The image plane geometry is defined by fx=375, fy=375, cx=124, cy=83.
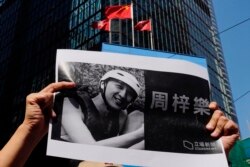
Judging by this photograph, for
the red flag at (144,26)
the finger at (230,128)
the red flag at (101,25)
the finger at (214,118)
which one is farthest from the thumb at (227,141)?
the red flag at (144,26)

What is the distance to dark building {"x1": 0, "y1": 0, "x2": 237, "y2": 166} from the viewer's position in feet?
125

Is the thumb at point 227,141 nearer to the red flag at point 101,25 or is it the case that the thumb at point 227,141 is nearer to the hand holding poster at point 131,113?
the hand holding poster at point 131,113

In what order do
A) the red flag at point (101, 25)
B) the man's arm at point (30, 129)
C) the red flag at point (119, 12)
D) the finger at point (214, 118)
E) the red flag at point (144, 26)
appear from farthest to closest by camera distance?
the red flag at point (144, 26) < the red flag at point (101, 25) < the red flag at point (119, 12) < the finger at point (214, 118) < the man's arm at point (30, 129)

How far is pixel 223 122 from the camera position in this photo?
2373 mm

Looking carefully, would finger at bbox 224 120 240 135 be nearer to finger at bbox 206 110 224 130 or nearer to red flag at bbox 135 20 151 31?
finger at bbox 206 110 224 130

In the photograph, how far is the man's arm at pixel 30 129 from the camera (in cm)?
194

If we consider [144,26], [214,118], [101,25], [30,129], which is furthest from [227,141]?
[144,26]

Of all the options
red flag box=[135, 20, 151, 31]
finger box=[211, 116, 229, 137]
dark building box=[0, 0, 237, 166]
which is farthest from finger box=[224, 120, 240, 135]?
dark building box=[0, 0, 237, 166]

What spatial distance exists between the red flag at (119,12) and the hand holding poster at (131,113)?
558 inches

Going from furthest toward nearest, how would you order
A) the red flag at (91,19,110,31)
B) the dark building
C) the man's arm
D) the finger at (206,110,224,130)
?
the dark building → the red flag at (91,19,110,31) → the finger at (206,110,224,130) → the man's arm

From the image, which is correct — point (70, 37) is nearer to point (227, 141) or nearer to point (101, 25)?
point (101, 25)

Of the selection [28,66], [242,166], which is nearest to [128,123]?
[242,166]

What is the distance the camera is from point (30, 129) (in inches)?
80.6

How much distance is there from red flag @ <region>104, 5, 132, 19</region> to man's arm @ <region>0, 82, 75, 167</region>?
14.4 meters
